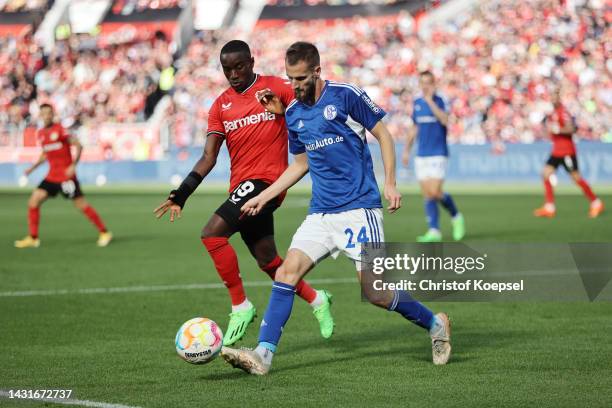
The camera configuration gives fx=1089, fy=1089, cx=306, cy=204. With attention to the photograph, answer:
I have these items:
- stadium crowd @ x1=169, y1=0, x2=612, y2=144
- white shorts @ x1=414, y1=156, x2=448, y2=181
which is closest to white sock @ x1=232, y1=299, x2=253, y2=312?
white shorts @ x1=414, y1=156, x2=448, y2=181

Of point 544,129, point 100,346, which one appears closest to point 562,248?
point 100,346

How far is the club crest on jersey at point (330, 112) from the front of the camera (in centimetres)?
702

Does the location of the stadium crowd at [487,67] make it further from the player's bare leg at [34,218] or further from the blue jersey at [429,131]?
the player's bare leg at [34,218]

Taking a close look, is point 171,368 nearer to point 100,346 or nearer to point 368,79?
point 100,346

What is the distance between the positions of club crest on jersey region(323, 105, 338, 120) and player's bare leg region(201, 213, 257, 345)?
1.71 metres

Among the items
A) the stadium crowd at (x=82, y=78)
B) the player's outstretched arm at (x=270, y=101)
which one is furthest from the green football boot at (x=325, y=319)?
the stadium crowd at (x=82, y=78)

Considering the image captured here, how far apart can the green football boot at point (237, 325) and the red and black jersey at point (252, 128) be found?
99 cm

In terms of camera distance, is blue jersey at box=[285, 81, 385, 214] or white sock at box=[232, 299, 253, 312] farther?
white sock at box=[232, 299, 253, 312]

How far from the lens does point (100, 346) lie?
327 inches

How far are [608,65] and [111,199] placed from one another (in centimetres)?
1721

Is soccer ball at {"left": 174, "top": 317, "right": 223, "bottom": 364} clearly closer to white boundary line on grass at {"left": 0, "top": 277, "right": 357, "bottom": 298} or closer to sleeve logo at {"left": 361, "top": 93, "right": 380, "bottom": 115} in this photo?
sleeve logo at {"left": 361, "top": 93, "right": 380, "bottom": 115}

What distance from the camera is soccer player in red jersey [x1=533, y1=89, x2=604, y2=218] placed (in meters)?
21.7

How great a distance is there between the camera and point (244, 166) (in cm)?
855

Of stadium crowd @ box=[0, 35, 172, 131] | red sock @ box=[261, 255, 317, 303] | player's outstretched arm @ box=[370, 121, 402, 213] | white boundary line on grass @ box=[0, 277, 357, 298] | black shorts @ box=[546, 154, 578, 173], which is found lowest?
white boundary line on grass @ box=[0, 277, 357, 298]
